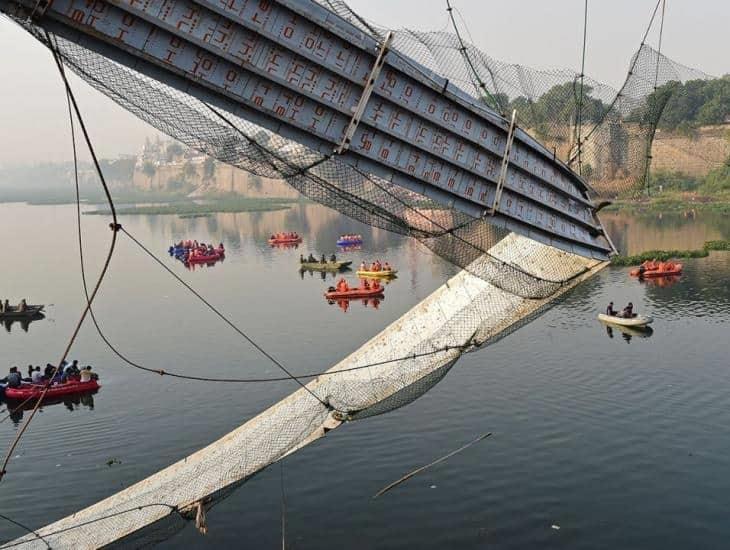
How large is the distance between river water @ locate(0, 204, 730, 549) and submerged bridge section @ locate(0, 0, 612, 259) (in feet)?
17.0

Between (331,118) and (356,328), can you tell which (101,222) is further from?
(331,118)

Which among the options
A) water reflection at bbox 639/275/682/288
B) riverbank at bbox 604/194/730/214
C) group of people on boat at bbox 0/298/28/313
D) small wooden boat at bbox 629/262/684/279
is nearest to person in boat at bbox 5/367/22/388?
group of people on boat at bbox 0/298/28/313

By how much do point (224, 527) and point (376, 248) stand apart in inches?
2699

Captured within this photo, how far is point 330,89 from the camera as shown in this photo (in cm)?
1394

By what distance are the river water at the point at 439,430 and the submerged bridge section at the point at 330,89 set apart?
17.0 feet

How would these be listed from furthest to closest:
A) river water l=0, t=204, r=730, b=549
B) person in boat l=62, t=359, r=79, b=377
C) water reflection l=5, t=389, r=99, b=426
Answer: person in boat l=62, t=359, r=79, b=377 < water reflection l=5, t=389, r=99, b=426 < river water l=0, t=204, r=730, b=549

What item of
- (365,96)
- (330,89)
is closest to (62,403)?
(330,89)

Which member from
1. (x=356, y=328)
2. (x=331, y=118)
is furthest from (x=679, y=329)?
(x=331, y=118)

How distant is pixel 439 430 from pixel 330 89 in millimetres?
16517

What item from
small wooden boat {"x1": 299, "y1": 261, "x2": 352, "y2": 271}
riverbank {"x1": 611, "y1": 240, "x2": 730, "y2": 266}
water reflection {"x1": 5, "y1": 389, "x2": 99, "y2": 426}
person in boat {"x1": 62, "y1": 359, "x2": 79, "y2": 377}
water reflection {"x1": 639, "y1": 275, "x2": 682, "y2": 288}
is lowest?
water reflection {"x1": 5, "y1": 389, "x2": 99, "y2": 426}

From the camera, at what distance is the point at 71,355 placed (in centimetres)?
4269

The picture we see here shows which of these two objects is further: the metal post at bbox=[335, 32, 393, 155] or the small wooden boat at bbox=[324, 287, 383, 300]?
the small wooden boat at bbox=[324, 287, 383, 300]

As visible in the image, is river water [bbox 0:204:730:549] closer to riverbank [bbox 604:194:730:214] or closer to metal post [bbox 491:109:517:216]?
metal post [bbox 491:109:517:216]

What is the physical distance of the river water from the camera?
68.0 feet
